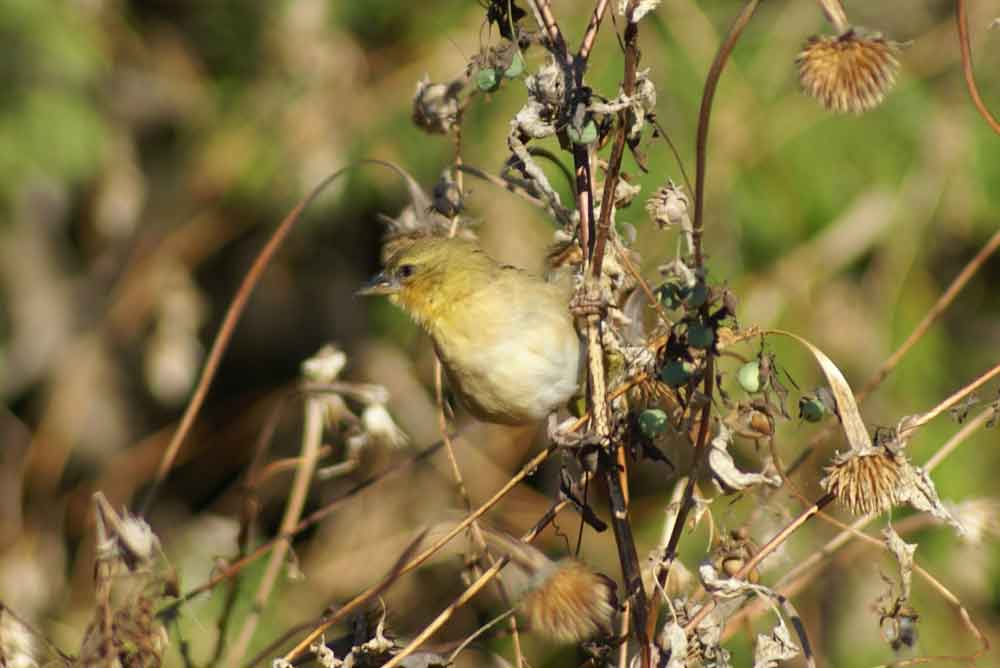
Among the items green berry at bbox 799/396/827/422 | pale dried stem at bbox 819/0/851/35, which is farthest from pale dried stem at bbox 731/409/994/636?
pale dried stem at bbox 819/0/851/35

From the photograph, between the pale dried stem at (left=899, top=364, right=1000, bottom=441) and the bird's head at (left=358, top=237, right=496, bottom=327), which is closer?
the pale dried stem at (left=899, top=364, right=1000, bottom=441)

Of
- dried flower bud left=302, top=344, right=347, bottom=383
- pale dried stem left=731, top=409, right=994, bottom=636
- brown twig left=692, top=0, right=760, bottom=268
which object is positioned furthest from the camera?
dried flower bud left=302, top=344, right=347, bottom=383

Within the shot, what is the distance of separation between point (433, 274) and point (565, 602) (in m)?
1.02

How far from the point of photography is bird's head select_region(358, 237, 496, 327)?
2.37 m

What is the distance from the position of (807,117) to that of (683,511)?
8.07ft

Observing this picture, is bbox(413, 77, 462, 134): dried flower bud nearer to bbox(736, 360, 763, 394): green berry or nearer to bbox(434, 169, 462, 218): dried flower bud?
bbox(434, 169, 462, 218): dried flower bud

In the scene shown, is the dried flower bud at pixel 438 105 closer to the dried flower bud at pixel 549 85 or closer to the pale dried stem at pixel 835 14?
the dried flower bud at pixel 549 85

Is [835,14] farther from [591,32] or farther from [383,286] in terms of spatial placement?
[383,286]

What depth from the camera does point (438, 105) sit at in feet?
6.55

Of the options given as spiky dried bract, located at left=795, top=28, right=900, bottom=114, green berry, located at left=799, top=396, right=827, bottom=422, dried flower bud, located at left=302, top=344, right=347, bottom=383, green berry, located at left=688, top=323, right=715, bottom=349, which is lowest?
dried flower bud, located at left=302, top=344, right=347, bottom=383

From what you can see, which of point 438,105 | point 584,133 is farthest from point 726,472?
point 438,105

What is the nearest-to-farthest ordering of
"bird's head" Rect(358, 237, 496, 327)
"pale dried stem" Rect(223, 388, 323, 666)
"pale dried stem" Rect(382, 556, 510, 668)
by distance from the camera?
"pale dried stem" Rect(382, 556, 510, 668), "pale dried stem" Rect(223, 388, 323, 666), "bird's head" Rect(358, 237, 496, 327)

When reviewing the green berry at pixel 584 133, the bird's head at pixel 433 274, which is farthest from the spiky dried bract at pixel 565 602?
the bird's head at pixel 433 274

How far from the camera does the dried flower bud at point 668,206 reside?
152 centimetres
